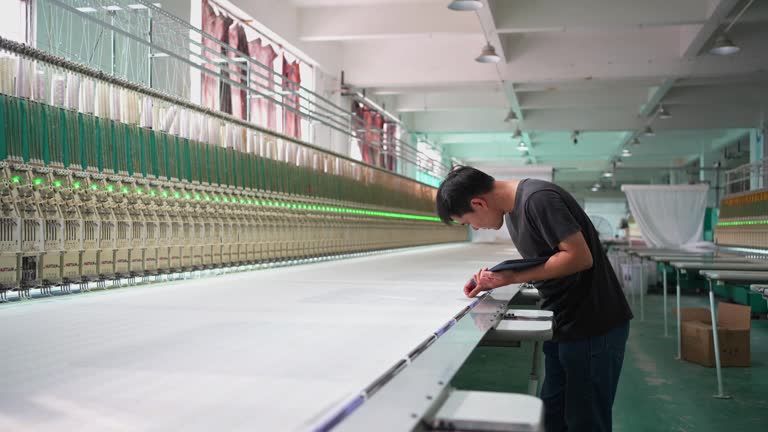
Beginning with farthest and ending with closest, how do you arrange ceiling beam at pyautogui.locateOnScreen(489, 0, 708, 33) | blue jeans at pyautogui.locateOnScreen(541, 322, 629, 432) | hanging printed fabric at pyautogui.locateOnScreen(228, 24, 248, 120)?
ceiling beam at pyautogui.locateOnScreen(489, 0, 708, 33) < hanging printed fabric at pyautogui.locateOnScreen(228, 24, 248, 120) < blue jeans at pyautogui.locateOnScreen(541, 322, 629, 432)

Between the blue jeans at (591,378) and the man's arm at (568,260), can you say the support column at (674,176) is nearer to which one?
the blue jeans at (591,378)

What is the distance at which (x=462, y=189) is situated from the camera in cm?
229

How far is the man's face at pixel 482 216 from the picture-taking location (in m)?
→ 2.33

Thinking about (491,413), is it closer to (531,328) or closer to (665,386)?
(531,328)

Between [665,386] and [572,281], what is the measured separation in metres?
3.25

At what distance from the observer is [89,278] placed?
3.12 meters

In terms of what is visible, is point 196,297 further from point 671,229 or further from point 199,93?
point 671,229

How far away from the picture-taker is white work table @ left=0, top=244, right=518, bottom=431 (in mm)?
1153

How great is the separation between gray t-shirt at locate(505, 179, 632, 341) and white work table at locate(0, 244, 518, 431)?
1.02ft

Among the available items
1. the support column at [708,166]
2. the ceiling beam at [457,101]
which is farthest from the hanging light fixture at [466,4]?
the support column at [708,166]

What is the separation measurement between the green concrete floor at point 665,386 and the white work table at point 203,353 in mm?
1394

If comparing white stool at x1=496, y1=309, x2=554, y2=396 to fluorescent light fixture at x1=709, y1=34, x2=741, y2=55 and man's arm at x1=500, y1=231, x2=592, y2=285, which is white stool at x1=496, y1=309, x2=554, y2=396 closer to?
man's arm at x1=500, y1=231, x2=592, y2=285

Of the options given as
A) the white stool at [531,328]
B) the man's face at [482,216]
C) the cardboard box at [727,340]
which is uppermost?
the man's face at [482,216]

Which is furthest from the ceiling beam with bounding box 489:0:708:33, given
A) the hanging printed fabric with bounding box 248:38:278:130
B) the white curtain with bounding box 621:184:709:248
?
the white curtain with bounding box 621:184:709:248
